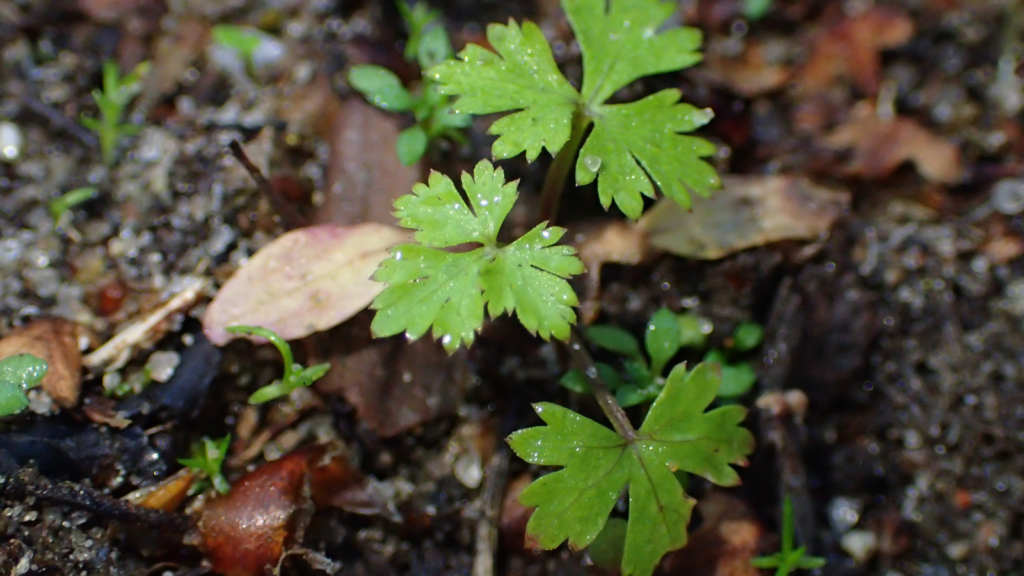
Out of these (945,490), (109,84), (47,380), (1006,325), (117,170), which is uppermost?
(109,84)

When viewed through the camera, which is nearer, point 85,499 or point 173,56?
point 85,499

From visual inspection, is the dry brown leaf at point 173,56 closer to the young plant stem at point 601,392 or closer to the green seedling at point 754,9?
the young plant stem at point 601,392

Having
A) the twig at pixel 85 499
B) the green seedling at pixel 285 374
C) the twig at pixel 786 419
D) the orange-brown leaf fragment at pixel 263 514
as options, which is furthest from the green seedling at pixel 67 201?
the twig at pixel 786 419

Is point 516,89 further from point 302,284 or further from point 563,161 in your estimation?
point 302,284

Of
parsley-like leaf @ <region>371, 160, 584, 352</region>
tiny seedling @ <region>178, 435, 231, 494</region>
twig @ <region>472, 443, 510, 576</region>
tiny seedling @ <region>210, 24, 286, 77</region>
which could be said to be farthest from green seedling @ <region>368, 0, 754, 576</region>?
tiny seedling @ <region>210, 24, 286, 77</region>

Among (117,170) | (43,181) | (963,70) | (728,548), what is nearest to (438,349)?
(728,548)

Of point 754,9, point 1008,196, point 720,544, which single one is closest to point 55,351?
point 720,544

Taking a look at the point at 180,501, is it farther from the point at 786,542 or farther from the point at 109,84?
the point at 786,542

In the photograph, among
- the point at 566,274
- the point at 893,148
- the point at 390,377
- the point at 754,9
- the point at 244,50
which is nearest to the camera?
the point at 566,274
